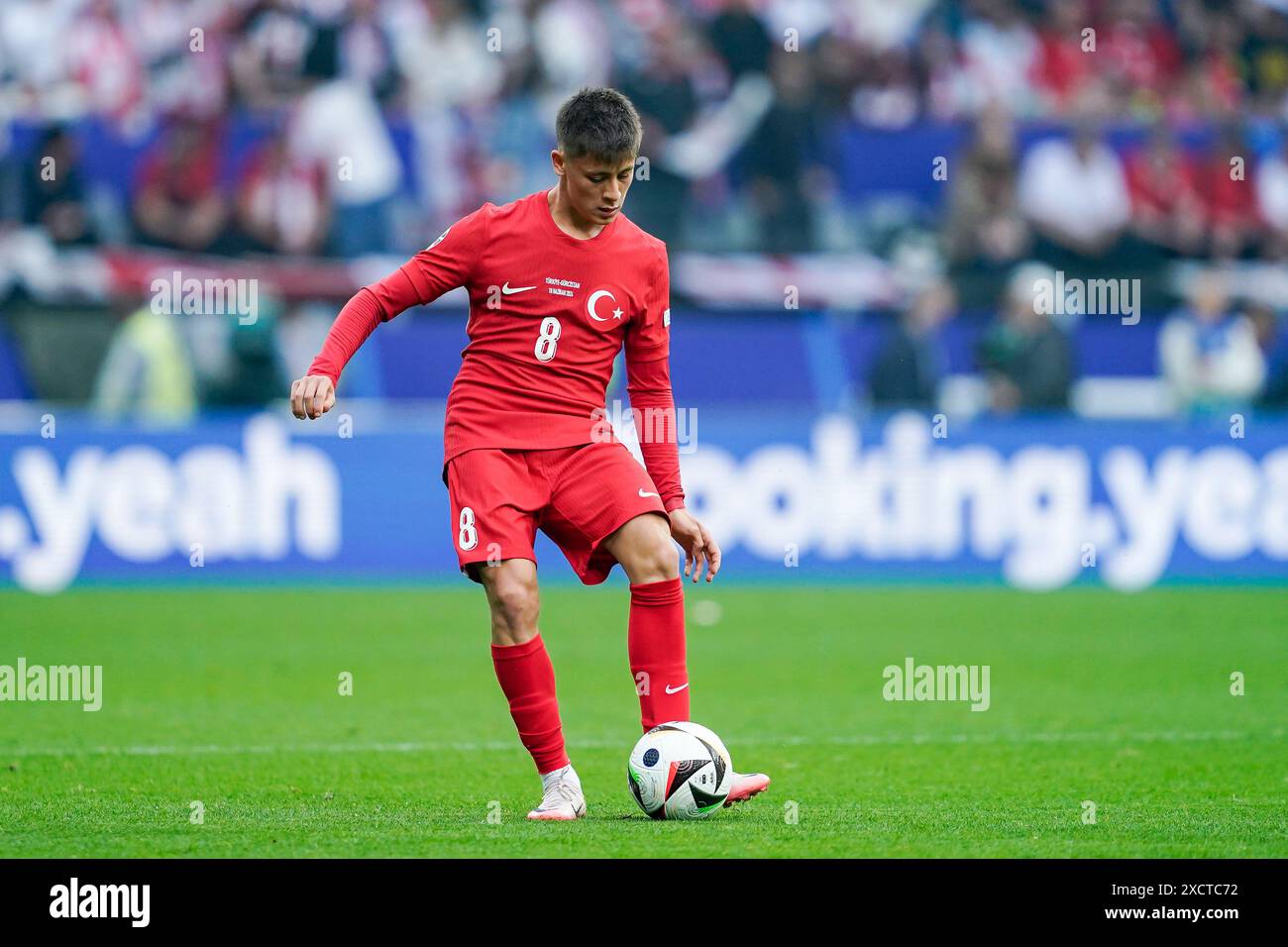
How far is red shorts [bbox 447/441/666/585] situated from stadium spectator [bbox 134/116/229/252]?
34.2 ft

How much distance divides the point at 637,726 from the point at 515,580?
268cm

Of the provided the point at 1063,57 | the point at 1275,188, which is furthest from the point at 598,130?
the point at 1063,57

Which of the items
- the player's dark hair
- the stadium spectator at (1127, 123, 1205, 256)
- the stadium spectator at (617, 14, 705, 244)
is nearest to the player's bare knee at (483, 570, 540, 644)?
the player's dark hair

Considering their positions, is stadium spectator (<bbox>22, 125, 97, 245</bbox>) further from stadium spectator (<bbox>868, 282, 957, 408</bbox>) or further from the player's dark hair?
the player's dark hair

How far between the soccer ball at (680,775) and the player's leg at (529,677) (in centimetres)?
21

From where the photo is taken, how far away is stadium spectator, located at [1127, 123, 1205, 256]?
676 inches

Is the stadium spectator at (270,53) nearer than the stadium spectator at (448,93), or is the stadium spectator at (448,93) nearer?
the stadium spectator at (448,93)

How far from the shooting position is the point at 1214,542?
1373 centimetres

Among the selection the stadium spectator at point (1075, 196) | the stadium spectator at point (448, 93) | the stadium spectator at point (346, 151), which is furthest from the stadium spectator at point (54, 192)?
the stadium spectator at point (1075, 196)

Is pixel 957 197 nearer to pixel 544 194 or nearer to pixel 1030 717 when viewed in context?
pixel 1030 717

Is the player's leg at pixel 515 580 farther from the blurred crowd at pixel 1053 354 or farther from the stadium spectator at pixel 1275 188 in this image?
the stadium spectator at pixel 1275 188

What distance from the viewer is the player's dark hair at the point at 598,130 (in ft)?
17.7

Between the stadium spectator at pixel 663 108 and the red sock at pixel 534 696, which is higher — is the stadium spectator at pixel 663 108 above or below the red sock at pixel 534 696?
above
